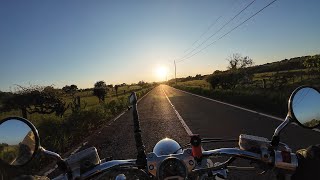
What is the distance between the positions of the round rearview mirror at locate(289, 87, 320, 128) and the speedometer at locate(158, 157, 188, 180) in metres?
0.86

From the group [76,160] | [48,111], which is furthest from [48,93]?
[76,160]

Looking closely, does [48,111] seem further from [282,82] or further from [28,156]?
[28,156]

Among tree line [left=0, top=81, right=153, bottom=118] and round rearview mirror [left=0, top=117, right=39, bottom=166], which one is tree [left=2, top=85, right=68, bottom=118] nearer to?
tree line [left=0, top=81, right=153, bottom=118]

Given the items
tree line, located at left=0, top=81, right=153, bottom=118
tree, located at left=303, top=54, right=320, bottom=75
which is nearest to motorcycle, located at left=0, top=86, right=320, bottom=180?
tree line, located at left=0, top=81, right=153, bottom=118

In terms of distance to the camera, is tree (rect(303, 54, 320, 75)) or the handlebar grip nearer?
the handlebar grip

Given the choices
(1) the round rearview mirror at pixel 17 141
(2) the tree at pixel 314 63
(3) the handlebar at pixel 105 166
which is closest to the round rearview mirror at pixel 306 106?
(3) the handlebar at pixel 105 166

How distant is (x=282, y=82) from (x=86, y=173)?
101 ft

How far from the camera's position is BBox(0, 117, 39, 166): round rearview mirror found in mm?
2314

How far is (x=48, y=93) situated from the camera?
25.5 metres

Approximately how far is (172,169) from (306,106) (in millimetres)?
1097

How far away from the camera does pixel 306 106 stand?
2736 millimetres

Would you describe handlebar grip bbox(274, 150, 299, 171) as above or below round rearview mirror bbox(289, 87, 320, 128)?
below

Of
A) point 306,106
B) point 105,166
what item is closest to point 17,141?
point 105,166

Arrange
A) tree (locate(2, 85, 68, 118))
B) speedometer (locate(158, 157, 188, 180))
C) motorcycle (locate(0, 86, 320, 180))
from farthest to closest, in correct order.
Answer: tree (locate(2, 85, 68, 118)), motorcycle (locate(0, 86, 320, 180)), speedometer (locate(158, 157, 188, 180))
